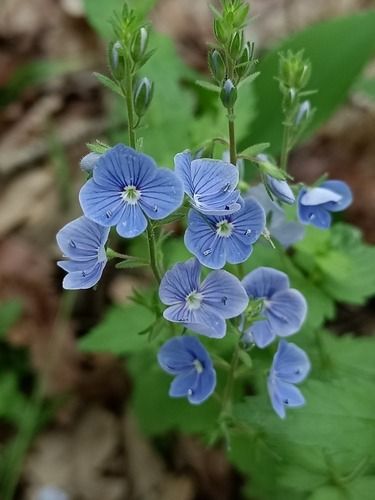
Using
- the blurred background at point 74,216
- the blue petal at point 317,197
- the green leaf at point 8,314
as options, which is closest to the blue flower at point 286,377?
the blue petal at point 317,197

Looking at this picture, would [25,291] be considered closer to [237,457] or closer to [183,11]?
[237,457]

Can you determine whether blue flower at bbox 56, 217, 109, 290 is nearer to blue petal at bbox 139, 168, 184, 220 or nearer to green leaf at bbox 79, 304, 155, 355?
blue petal at bbox 139, 168, 184, 220

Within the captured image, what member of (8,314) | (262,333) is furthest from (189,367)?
(8,314)

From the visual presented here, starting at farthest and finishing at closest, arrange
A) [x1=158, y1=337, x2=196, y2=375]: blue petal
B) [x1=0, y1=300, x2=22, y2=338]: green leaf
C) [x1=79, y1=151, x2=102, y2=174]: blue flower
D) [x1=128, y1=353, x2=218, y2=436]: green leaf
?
[x1=0, y1=300, x2=22, y2=338]: green leaf → [x1=128, y1=353, x2=218, y2=436]: green leaf → [x1=158, y1=337, x2=196, y2=375]: blue petal → [x1=79, y1=151, x2=102, y2=174]: blue flower

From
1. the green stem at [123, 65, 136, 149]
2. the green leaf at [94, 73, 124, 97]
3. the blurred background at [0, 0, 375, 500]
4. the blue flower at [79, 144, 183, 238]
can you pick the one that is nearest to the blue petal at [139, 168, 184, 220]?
the blue flower at [79, 144, 183, 238]

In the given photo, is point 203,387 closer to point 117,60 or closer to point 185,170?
point 185,170

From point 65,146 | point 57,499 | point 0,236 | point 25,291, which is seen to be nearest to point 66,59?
point 65,146

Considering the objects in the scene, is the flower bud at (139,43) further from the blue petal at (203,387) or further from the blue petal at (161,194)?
the blue petal at (203,387)
